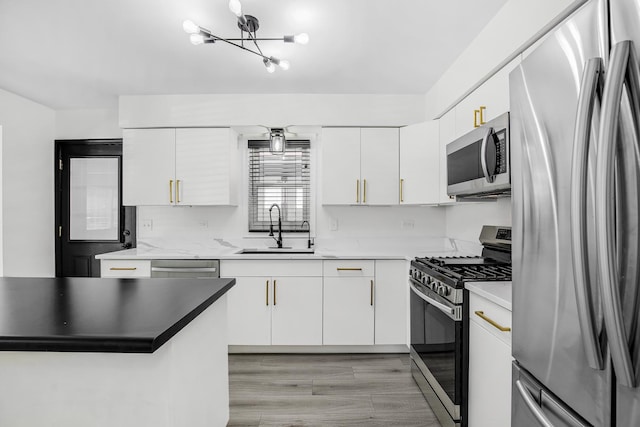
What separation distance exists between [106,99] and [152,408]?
3.46 meters

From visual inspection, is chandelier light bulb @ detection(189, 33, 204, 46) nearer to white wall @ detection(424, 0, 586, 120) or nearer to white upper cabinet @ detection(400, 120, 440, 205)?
white wall @ detection(424, 0, 586, 120)

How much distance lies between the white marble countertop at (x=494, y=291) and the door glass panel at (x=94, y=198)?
3.70 m

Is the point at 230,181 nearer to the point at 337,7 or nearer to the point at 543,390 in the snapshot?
the point at 337,7

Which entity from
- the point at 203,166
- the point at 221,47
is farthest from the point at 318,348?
the point at 221,47

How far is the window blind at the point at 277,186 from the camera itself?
3.74 m

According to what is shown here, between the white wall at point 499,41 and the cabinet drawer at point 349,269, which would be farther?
the cabinet drawer at point 349,269

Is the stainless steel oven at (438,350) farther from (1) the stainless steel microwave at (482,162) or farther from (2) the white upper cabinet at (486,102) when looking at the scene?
(2) the white upper cabinet at (486,102)

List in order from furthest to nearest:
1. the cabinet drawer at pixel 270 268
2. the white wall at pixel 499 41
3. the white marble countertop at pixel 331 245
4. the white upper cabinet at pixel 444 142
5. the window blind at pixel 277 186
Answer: the window blind at pixel 277 186, the white marble countertop at pixel 331 245, the cabinet drawer at pixel 270 268, the white upper cabinet at pixel 444 142, the white wall at pixel 499 41

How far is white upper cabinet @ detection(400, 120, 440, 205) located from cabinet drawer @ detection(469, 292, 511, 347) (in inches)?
51.9

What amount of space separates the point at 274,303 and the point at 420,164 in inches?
70.4

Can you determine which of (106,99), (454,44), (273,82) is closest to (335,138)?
(273,82)

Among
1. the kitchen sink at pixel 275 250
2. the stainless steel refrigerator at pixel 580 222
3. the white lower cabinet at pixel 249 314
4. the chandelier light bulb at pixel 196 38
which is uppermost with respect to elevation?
the chandelier light bulb at pixel 196 38

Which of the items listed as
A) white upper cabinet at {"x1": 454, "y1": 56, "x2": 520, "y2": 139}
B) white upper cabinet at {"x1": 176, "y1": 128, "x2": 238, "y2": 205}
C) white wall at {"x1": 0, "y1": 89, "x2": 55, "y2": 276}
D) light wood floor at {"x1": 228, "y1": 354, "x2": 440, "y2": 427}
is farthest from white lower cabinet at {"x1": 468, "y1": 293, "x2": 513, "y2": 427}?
white wall at {"x1": 0, "y1": 89, "x2": 55, "y2": 276}

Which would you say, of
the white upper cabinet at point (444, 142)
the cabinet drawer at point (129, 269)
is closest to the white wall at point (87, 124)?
the cabinet drawer at point (129, 269)
